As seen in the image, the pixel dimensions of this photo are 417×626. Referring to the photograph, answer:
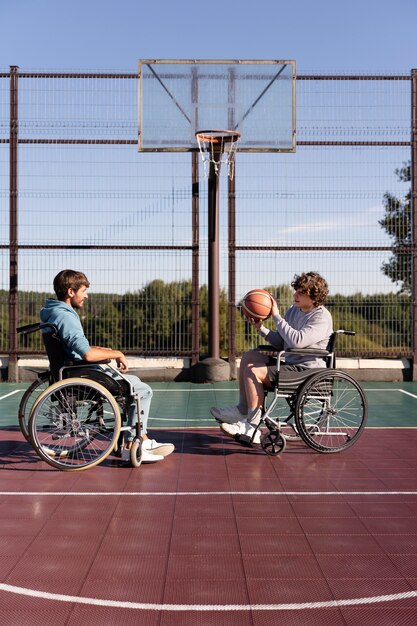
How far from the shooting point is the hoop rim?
12008mm

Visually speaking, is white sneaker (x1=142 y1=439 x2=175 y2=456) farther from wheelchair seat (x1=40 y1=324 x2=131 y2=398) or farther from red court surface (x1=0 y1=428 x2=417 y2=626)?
wheelchair seat (x1=40 y1=324 x2=131 y2=398)

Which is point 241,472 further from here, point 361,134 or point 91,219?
point 361,134

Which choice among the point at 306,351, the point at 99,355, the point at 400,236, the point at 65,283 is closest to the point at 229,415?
the point at 306,351

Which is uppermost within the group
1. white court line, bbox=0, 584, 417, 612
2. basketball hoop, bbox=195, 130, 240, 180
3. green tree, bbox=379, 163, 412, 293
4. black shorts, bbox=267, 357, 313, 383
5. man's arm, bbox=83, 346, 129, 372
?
basketball hoop, bbox=195, 130, 240, 180

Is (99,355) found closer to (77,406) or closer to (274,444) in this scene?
(77,406)

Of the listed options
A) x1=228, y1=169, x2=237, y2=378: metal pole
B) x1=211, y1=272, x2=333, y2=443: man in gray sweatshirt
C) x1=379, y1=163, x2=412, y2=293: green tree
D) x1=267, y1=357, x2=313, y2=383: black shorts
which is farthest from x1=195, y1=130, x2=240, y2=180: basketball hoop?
x1=267, y1=357, x2=313, y2=383: black shorts

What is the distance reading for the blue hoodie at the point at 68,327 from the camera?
5.89 meters

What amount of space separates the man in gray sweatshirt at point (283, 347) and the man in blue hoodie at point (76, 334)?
0.64 metres

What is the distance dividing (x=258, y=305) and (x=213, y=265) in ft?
18.3

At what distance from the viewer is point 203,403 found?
9977 millimetres

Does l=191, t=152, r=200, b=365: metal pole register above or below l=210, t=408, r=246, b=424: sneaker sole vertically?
above

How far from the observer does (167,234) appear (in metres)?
12.3

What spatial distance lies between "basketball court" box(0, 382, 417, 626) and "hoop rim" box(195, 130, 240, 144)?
19.7ft

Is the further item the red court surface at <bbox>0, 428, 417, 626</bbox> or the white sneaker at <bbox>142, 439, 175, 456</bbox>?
the white sneaker at <bbox>142, 439, 175, 456</bbox>
